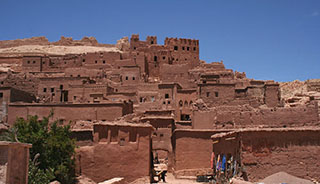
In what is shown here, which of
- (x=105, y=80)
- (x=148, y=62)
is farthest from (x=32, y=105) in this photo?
(x=148, y=62)

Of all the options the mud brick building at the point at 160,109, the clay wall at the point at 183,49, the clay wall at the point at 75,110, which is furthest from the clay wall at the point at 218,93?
the clay wall at the point at 183,49

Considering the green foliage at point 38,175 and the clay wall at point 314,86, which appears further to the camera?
the clay wall at point 314,86

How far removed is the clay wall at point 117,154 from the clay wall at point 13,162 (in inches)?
225

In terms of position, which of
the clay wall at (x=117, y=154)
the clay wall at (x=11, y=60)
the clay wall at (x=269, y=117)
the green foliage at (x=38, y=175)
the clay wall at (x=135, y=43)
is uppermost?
the clay wall at (x=135, y=43)

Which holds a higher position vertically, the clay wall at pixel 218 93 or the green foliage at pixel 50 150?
the clay wall at pixel 218 93

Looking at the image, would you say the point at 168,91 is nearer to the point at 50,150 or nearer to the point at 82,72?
the point at 82,72

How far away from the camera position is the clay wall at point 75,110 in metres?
28.4

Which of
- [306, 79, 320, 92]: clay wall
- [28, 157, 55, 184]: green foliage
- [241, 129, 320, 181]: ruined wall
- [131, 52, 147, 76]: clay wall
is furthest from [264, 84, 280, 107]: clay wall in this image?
[28, 157, 55, 184]: green foliage

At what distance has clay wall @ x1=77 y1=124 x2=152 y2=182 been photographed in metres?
17.2

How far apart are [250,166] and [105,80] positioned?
26.4m

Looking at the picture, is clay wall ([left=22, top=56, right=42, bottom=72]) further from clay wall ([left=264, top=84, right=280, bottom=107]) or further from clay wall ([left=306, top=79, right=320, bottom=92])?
clay wall ([left=306, top=79, right=320, bottom=92])

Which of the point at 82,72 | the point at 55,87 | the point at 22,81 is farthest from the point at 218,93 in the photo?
the point at 22,81

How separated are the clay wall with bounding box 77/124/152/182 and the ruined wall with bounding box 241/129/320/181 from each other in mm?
4951

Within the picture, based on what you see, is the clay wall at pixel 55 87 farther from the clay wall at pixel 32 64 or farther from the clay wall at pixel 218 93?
the clay wall at pixel 218 93
